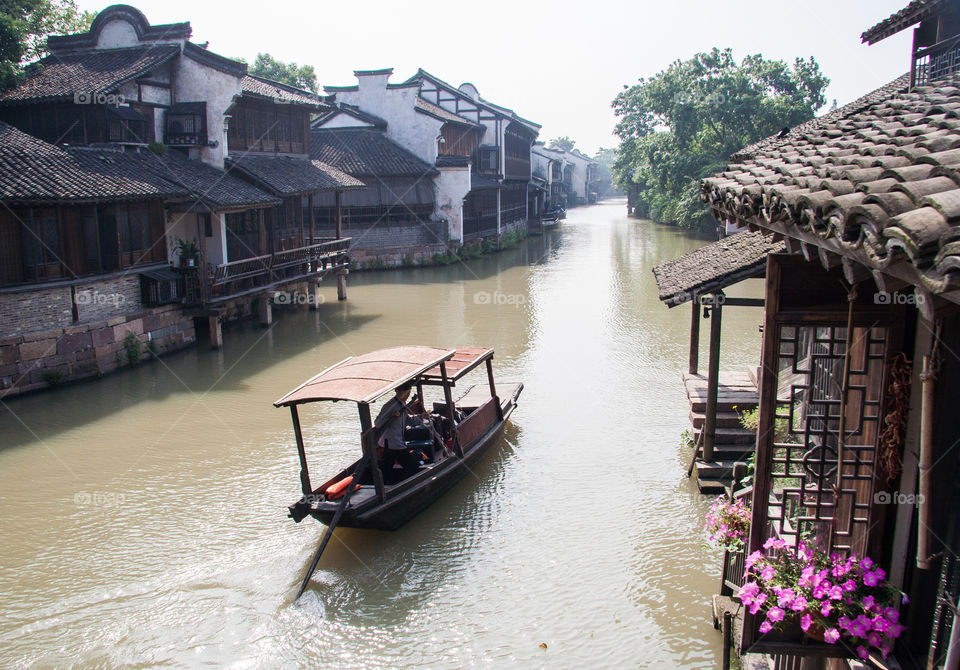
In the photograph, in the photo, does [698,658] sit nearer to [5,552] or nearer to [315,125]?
[5,552]

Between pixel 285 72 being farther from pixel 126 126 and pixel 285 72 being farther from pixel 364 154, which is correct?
pixel 126 126

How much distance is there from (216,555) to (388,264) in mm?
24817

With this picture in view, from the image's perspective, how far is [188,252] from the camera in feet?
64.3

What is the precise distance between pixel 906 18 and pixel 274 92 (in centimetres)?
2212

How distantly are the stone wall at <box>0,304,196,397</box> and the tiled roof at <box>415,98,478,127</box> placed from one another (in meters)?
19.3

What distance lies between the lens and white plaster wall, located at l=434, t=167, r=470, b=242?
1404 inches

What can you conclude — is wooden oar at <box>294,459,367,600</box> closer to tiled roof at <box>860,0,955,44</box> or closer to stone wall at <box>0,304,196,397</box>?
tiled roof at <box>860,0,955,44</box>

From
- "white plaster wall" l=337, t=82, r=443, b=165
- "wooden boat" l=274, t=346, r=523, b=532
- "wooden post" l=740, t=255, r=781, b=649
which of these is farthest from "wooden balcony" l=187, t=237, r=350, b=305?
"wooden post" l=740, t=255, r=781, b=649

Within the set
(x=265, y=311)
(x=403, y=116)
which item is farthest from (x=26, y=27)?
(x=403, y=116)

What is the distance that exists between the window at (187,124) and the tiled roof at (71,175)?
2.64m

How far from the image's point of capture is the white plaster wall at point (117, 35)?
22234 millimetres

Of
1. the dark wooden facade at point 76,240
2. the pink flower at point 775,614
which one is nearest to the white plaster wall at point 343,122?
the dark wooden facade at point 76,240

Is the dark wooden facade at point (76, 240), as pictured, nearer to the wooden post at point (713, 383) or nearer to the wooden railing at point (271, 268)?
the wooden railing at point (271, 268)

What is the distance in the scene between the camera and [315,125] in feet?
119
